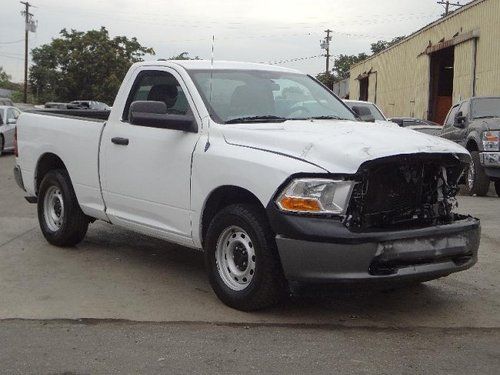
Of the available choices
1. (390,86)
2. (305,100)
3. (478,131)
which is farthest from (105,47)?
(305,100)

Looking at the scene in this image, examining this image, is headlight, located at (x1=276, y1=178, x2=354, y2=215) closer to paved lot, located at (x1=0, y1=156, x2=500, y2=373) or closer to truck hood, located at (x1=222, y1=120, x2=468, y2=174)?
truck hood, located at (x1=222, y1=120, x2=468, y2=174)

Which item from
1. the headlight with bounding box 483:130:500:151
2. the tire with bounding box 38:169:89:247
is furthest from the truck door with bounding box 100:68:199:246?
the headlight with bounding box 483:130:500:151

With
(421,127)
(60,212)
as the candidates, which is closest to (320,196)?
(60,212)

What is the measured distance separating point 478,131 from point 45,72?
67.1 m

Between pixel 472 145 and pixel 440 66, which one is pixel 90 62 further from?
pixel 472 145

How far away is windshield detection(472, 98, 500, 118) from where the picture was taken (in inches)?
516

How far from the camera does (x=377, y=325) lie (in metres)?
4.90

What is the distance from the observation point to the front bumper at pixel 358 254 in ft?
14.8

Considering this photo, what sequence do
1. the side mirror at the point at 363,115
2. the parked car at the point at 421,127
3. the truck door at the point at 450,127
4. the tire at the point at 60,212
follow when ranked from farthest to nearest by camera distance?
the parked car at the point at 421,127 → the truck door at the point at 450,127 → the tire at the point at 60,212 → the side mirror at the point at 363,115

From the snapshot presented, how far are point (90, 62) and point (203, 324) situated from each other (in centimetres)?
6183

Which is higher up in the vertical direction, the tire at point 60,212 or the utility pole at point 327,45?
the utility pole at point 327,45

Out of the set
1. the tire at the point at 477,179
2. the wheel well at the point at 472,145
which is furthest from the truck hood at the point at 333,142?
the wheel well at the point at 472,145

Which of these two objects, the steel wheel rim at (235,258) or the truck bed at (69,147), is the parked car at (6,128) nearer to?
the truck bed at (69,147)

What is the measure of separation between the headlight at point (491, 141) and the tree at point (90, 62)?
176ft
